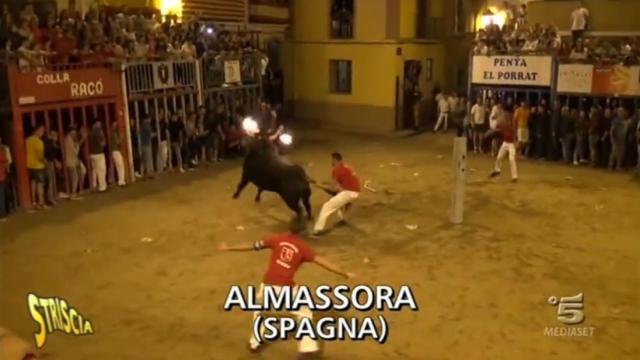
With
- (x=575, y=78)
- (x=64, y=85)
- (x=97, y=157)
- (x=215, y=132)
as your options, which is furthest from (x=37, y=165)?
(x=575, y=78)

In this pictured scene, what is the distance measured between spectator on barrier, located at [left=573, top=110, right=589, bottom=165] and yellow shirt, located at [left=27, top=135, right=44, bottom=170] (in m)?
14.3

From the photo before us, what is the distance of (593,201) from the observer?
15.9 meters

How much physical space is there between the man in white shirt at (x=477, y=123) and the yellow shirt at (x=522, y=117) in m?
1.46

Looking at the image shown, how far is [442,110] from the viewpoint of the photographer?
1079 inches

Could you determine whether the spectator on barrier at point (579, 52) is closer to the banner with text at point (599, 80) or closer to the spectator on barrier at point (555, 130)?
the banner with text at point (599, 80)

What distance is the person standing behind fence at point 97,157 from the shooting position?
53.3 feet

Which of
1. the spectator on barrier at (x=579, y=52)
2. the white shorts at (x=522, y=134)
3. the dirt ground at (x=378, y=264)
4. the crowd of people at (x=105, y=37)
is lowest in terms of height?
the dirt ground at (x=378, y=264)

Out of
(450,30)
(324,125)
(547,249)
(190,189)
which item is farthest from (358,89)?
(547,249)

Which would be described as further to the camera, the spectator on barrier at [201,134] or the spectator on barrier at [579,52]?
the spectator on barrier at [579,52]

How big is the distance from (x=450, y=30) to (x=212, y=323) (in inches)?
944

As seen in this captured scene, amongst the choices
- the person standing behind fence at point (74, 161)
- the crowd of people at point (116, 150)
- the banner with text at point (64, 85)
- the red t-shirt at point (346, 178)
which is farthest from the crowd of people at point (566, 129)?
the person standing behind fence at point (74, 161)

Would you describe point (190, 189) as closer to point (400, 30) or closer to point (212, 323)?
point (212, 323)

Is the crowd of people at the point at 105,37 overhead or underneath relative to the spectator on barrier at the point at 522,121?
overhead

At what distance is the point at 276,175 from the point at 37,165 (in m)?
5.26
